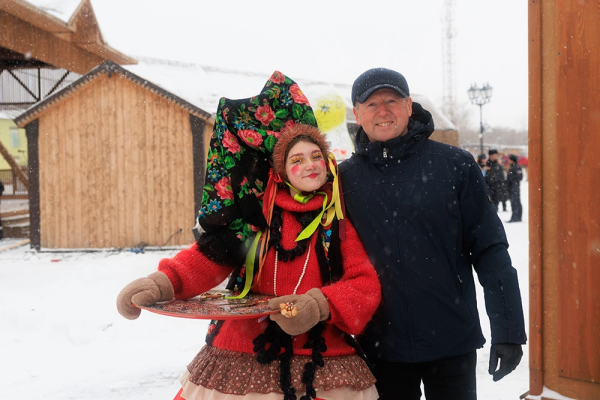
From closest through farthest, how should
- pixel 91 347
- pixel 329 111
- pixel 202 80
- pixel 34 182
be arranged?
1. pixel 91 347
2. pixel 34 182
3. pixel 329 111
4. pixel 202 80

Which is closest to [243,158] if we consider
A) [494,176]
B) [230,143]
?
[230,143]

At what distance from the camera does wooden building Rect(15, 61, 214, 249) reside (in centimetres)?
1177

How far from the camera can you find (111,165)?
12.0m

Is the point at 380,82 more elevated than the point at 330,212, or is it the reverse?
the point at 380,82

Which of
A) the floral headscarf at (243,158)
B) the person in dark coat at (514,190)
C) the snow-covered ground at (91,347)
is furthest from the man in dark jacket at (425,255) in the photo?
the person in dark coat at (514,190)

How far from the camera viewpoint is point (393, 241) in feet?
7.66

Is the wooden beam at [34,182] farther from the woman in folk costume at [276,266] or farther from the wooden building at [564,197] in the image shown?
the wooden building at [564,197]

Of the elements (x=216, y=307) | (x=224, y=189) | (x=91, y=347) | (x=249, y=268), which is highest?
(x=224, y=189)

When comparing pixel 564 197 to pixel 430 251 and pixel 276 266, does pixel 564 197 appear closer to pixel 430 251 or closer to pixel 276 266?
pixel 430 251

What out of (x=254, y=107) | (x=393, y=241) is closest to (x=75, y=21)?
(x=254, y=107)

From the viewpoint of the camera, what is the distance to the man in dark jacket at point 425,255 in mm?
2289

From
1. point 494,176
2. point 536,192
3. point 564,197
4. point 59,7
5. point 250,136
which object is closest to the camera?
point 250,136

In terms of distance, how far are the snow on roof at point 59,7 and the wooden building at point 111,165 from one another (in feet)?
4.27

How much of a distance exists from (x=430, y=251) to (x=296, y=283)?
595 millimetres
